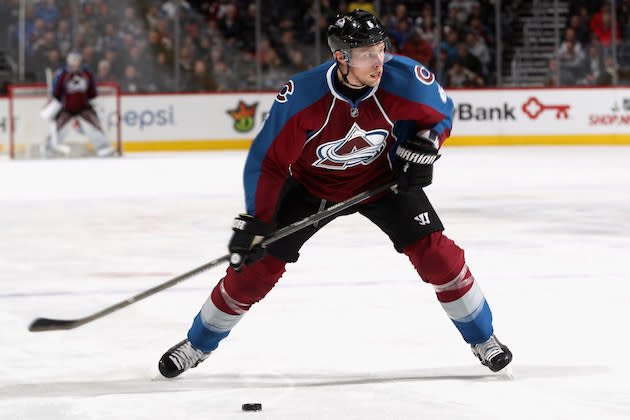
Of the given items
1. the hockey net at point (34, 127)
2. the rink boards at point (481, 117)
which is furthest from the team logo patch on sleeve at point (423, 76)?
the rink boards at point (481, 117)

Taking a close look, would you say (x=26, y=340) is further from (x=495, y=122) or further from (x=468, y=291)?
(x=495, y=122)

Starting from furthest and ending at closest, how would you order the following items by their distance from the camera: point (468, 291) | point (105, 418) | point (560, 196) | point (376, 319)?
point (560, 196) → point (376, 319) → point (468, 291) → point (105, 418)

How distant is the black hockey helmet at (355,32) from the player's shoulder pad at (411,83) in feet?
0.21

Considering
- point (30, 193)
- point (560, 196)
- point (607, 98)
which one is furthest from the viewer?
point (607, 98)

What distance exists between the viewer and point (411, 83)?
2.55 metres

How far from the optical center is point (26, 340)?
10.4 feet

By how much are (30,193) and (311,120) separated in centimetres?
584

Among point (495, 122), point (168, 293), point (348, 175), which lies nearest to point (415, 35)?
point (495, 122)

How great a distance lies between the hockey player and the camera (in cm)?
252

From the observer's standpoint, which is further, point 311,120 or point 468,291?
point 468,291

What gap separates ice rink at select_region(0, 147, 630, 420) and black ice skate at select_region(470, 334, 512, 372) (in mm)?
42

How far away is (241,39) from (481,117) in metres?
3.27

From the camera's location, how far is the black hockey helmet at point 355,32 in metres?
2.50

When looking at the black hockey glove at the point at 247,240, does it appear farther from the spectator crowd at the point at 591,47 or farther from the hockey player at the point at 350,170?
the spectator crowd at the point at 591,47
